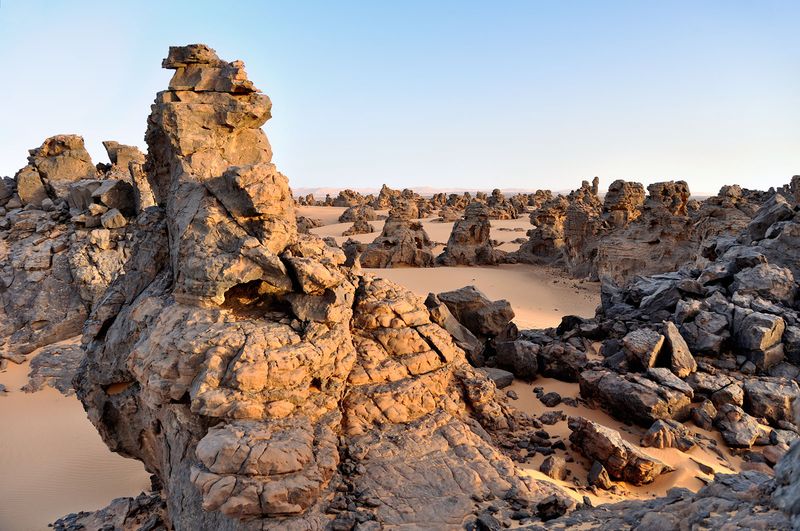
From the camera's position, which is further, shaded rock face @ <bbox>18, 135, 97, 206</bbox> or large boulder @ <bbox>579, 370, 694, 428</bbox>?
shaded rock face @ <bbox>18, 135, 97, 206</bbox>

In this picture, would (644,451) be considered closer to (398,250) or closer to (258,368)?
(258,368)

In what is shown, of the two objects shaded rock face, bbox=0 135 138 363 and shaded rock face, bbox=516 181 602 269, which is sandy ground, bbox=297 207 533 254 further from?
shaded rock face, bbox=0 135 138 363

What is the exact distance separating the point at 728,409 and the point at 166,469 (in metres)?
7.02

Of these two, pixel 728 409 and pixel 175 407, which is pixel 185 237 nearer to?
pixel 175 407

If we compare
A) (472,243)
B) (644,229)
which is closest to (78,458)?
(472,243)

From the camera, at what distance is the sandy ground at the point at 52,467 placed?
9.23 metres

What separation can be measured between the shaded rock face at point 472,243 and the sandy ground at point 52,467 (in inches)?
642

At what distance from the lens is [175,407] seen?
498 cm

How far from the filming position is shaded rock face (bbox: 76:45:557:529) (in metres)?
4.25

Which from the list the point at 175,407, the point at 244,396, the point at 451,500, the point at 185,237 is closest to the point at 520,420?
the point at 451,500

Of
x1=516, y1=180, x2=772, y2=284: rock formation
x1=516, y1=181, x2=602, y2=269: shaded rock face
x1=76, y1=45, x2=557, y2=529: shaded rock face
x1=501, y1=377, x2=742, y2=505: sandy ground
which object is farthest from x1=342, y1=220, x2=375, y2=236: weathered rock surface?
x1=501, y1=377, x2=742, y2=505: sandy ground

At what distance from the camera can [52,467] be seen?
407 inches

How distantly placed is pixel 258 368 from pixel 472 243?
20061 mm

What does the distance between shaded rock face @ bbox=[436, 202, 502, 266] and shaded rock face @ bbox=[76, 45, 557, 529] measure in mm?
17292
